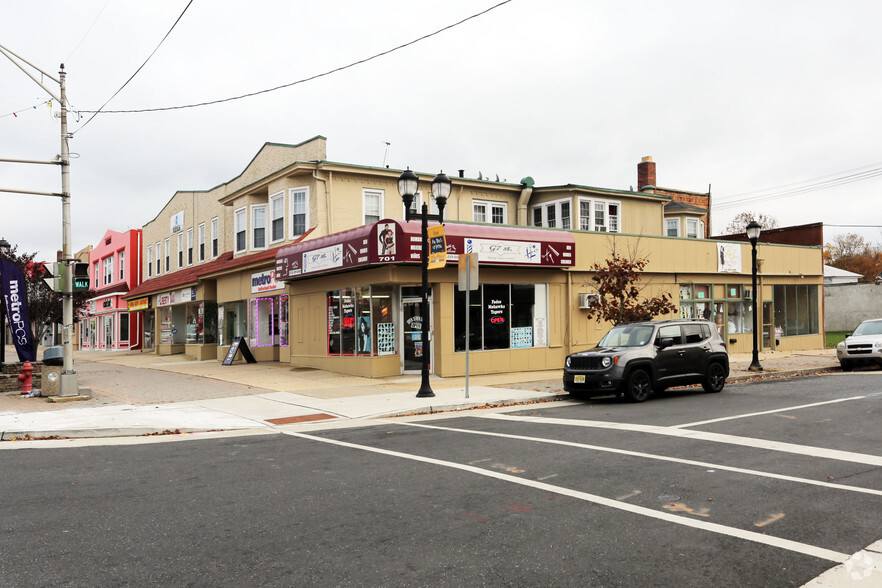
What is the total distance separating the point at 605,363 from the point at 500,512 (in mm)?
8668

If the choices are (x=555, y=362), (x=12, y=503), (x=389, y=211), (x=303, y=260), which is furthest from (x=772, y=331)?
(x=12, y=503)

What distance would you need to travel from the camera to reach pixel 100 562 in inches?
185

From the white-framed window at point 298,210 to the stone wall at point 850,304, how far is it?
127 feet

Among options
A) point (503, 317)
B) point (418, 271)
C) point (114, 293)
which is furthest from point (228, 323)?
point (114, 293)

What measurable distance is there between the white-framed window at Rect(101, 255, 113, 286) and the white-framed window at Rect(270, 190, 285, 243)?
29.4 meters

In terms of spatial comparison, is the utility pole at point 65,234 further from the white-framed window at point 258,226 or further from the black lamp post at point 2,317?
the white-framed window at point 258,226

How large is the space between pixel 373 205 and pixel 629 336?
12.3m

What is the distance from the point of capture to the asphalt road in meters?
4.51

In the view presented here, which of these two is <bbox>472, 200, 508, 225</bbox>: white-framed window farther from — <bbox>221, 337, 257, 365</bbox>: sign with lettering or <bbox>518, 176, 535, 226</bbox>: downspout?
<bbox>221, 337, 257, 365</bbox>: sign with lettering

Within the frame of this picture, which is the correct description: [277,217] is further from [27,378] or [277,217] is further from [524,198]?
[27,378]

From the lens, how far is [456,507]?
6.01 m

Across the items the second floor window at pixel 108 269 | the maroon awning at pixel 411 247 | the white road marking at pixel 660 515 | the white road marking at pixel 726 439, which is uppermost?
the second floor window at pixel 108 269

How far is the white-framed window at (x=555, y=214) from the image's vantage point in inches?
1069

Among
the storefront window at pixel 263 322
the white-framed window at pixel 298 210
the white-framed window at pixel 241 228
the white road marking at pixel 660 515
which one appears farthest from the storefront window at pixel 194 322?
the white road marking at pixel 660 515
